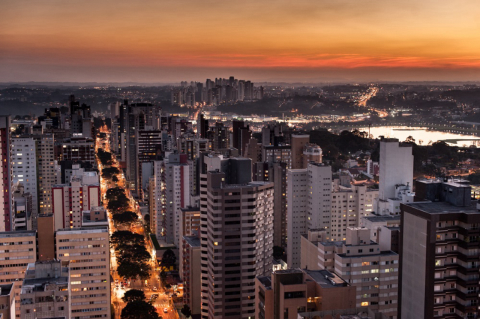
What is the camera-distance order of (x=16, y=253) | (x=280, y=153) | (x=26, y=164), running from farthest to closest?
(x=280, y=153) < (x=26, y=164) < (x=16, y=253)

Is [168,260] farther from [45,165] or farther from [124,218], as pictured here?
[45,165]

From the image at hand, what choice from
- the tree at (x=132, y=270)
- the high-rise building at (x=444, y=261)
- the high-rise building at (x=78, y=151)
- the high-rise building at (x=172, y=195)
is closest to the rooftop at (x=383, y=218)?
the high-rise building at (x=444, y=261)

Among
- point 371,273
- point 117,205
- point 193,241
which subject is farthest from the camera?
point 117,205

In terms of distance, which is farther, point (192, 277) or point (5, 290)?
point (192, 277)

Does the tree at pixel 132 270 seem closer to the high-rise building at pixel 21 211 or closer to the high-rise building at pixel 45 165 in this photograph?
the high-rise building at pixel 21 211

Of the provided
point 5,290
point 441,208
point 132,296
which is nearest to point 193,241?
point 132,296

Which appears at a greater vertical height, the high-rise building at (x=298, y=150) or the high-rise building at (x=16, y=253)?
the high-rise building at (x=298, y=150)

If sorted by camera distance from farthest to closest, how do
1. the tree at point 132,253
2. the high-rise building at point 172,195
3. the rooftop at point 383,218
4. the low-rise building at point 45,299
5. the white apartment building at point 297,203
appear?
1. the high-rise building at point 172,195
2. the tree at point 132,253
3. the white apartment building at point 297,203
4. the rooftop at point 383,218
5. the low-rise building at point 45,299
